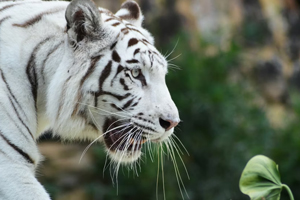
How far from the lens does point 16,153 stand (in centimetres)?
231

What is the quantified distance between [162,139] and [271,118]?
5.69m

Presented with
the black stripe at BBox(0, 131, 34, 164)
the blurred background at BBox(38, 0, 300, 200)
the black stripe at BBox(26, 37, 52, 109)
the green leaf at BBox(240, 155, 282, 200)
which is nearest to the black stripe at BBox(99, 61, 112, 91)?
the black stripe at BBox(26, 37, 52, 109)

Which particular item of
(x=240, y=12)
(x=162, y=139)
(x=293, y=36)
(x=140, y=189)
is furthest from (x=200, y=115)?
(x=162, y=139)

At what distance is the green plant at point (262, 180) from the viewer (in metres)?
2.67

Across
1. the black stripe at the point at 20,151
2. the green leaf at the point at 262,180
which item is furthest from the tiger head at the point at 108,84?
the green leaf at the point at 262,180

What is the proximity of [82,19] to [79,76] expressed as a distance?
0.95 feet

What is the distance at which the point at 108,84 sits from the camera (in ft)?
8.30

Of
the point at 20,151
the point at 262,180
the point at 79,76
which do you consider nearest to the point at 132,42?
the point at 79,76

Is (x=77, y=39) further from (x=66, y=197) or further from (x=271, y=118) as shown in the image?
(x=271, y=118)

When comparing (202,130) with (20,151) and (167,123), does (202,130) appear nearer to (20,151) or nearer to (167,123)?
(167,123)

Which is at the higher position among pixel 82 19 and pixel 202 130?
pixel 82 19

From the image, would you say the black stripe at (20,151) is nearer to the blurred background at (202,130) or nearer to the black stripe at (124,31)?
the black stripe at (124,31)

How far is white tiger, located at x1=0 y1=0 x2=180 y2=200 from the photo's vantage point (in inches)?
96.1

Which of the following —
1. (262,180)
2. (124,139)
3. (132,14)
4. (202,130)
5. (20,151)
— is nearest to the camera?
(20,151)
